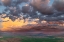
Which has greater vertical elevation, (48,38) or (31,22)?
(31,22)

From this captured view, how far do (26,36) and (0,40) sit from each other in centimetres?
50

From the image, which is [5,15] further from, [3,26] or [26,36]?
[26,36]

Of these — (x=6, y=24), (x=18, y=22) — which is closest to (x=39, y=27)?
(x=18, y=22)

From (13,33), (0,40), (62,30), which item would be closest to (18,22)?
(13,33)

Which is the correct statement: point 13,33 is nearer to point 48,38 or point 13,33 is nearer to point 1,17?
point 1,17

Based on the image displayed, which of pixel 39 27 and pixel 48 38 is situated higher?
pixel 39 27

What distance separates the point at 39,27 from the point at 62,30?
419mm

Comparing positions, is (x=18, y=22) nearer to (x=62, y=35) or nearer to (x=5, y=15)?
(x=5, y=15)

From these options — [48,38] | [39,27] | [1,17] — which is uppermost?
[1,17]

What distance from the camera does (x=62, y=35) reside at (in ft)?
10.5

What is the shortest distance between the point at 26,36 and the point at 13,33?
0.25 m

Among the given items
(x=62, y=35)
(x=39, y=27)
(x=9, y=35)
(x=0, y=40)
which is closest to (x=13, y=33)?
(x=9, y=35)

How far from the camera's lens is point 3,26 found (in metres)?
3.25

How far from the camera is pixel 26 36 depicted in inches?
127
